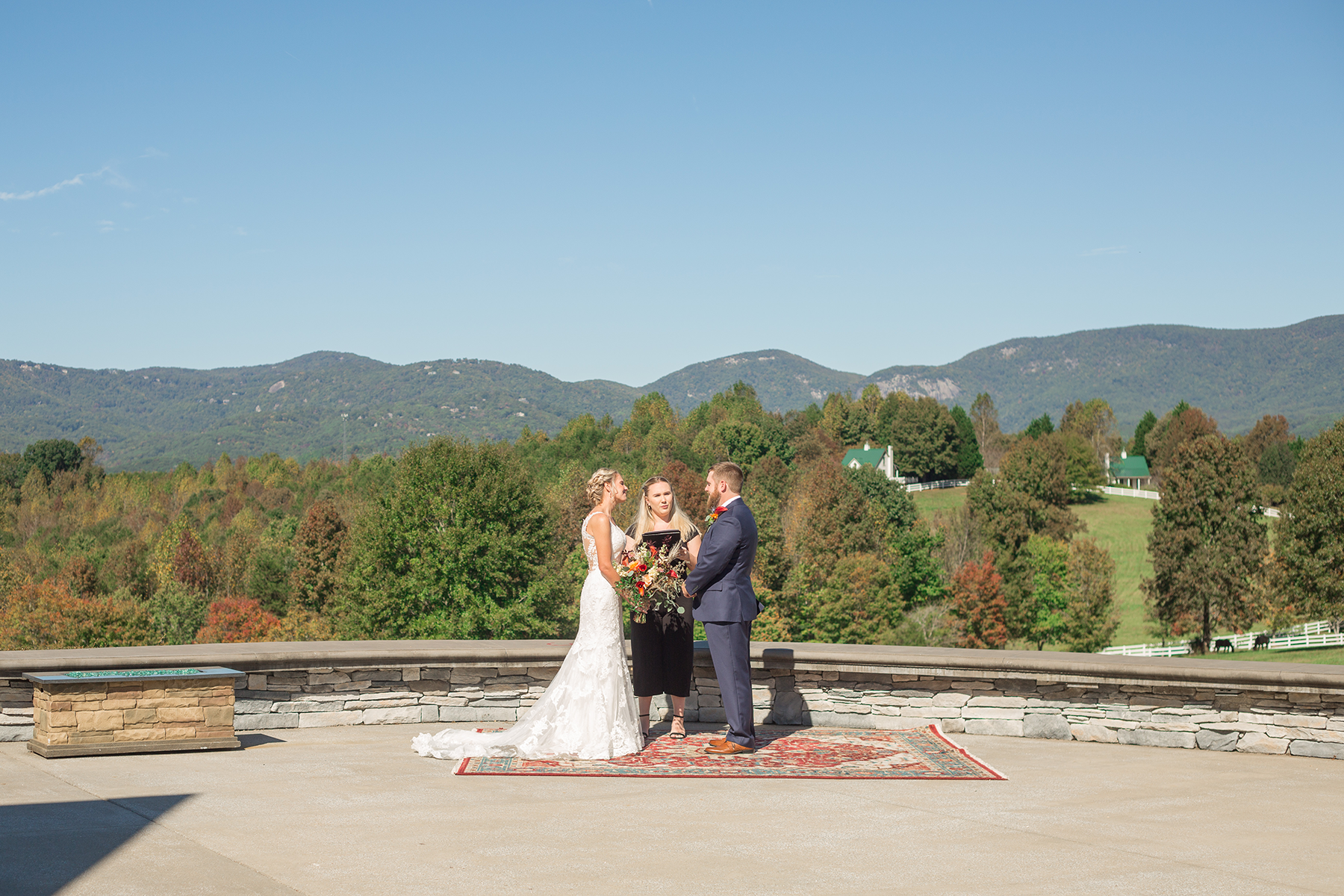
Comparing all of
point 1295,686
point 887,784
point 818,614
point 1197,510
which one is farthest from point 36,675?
point 818,614

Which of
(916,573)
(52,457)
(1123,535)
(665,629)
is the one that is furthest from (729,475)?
(52,457)

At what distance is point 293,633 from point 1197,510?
44.6 metres

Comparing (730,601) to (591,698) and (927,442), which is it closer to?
(591,698)

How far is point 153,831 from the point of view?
18.6 ft

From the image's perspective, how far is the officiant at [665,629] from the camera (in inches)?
357

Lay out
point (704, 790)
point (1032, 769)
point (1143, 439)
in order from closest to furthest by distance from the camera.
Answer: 1. point (704, 790)
2. point (1032, 769)
3. point (1143, 439)

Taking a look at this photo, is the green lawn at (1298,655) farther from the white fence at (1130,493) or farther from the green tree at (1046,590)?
the white fence at (1130,493)

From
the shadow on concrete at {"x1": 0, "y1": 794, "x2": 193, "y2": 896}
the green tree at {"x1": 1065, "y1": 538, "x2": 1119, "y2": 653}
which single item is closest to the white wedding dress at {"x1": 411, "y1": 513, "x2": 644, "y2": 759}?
the shadow on concrete at {"x1": 0, "y1": 794, "x2": 193, "y2": 896}

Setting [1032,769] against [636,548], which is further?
[636,548]

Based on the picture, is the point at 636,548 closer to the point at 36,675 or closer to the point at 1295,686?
the point at 36,675

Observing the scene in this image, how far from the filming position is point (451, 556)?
124 feet

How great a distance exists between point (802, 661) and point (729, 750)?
5.56 ft

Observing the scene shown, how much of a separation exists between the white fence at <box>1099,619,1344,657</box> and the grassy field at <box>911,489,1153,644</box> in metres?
5.33

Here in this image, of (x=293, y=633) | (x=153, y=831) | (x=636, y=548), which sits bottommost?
(x=293, y=633)
